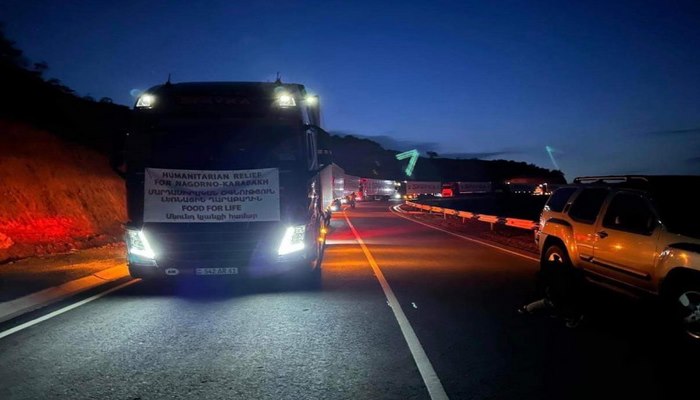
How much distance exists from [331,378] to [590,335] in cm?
327

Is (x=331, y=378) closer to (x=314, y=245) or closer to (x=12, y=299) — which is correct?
(x=314, y=245)

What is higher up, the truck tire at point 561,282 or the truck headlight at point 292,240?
the truck headlight at point 292,240

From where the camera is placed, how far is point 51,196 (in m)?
20.2

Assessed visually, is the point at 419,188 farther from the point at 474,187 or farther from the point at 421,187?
the point at 474,187

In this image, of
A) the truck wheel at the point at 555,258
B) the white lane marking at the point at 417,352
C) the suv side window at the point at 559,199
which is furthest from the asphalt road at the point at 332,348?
the suv side window at the point at 559,199

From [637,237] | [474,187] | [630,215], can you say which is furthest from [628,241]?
[474,187]

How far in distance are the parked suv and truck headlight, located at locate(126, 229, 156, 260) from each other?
6.39 metres

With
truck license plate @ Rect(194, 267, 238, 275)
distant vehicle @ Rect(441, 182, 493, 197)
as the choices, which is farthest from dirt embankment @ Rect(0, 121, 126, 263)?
distant vehicle @ Rect(441, 182, 493, 197)

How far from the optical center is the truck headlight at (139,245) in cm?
903

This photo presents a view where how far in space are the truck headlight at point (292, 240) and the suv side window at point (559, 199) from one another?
4.16 m

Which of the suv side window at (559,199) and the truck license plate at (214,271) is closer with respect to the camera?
the truck license plate at (214,271)

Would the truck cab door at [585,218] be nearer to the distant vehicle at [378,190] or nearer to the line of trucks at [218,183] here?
the line of trucks at [218,183]

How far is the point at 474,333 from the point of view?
6680mm

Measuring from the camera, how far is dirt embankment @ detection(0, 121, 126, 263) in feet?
56.3
